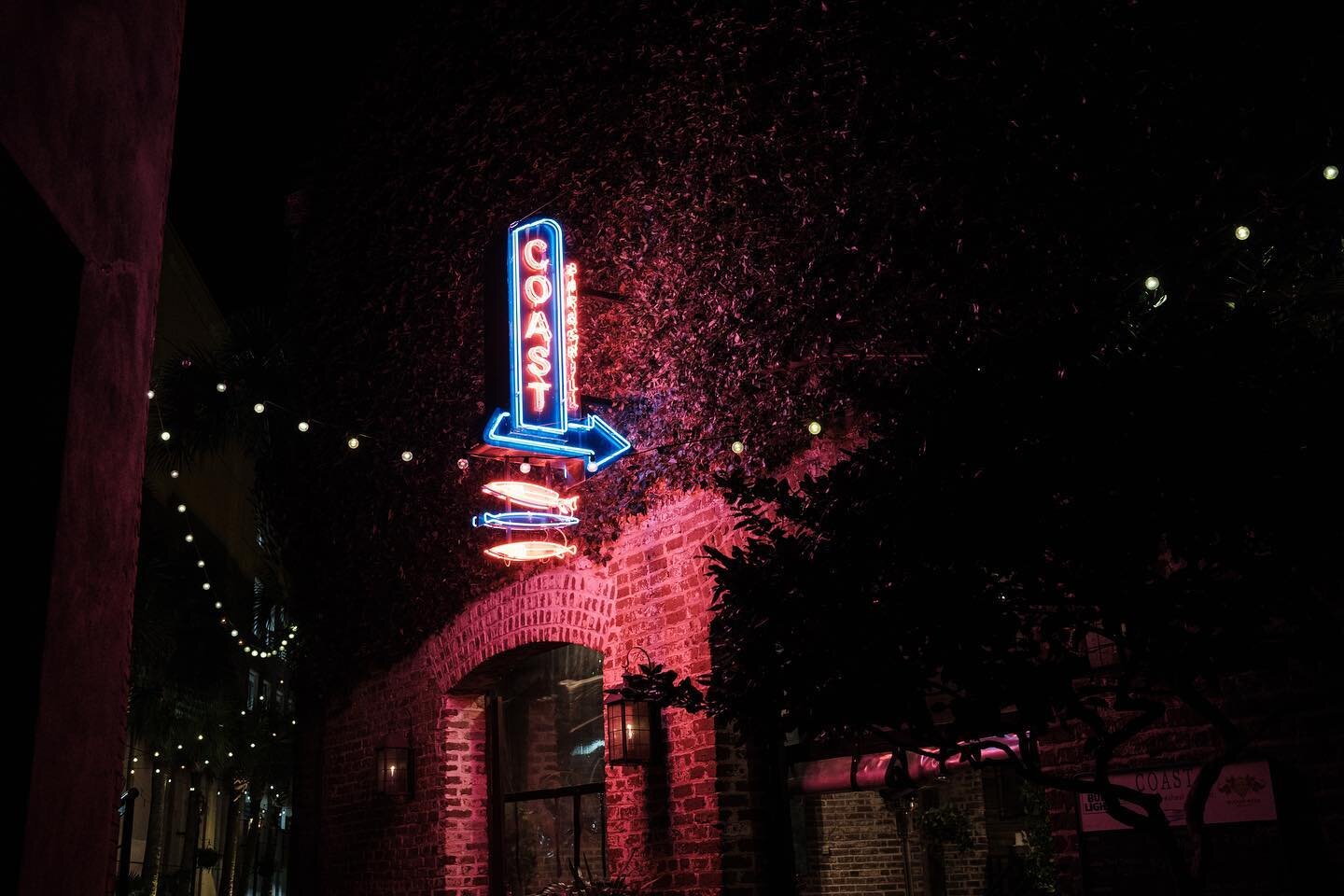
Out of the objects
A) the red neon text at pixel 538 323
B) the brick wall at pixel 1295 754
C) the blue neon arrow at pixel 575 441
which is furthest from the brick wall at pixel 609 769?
the brick wall at pixel 1295 754

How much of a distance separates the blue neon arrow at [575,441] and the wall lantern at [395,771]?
13.4 ft

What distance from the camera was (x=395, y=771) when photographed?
1003 centimetres

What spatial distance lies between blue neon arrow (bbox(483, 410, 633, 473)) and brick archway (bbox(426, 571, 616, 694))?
41.1 inches

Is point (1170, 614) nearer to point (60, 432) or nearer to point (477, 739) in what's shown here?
point (60, 432)

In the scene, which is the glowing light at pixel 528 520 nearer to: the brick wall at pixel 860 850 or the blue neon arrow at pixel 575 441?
the blue neon arrow at pixel 575 441

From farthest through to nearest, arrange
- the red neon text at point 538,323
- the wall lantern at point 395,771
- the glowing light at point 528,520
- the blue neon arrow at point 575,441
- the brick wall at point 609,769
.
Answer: the wall lantern at point 395,771
the glowing light at point 528,520
the red neon text at point 538,323
the blue neon arrow at point 575,441
the brick wall at point 609,769

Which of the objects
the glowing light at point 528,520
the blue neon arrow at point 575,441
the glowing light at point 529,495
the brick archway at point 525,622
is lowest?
the brick archway at point 525,622

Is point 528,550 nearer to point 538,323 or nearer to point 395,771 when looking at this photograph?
point 538,323

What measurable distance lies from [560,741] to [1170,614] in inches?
257

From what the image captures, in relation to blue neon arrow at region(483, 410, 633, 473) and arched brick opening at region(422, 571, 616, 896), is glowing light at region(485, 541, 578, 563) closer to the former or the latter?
arched brick opening at region(422, 571, 616, 896)

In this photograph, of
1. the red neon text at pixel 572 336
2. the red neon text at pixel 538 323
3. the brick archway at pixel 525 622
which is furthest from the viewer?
the brick archway at pixel 525 622

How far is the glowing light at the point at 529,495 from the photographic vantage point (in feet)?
24.6

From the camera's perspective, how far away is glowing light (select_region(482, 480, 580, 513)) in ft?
24.6

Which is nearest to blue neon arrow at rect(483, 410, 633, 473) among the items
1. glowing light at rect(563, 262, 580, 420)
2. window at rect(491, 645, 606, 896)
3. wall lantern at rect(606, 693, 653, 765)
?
glowing light at rect(563, 262, 580, 420)
